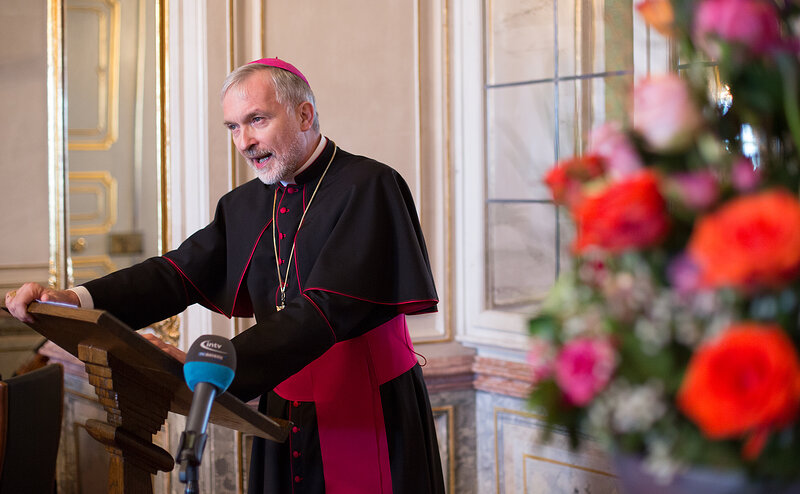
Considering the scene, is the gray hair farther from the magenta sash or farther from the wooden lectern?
the wooden lectern

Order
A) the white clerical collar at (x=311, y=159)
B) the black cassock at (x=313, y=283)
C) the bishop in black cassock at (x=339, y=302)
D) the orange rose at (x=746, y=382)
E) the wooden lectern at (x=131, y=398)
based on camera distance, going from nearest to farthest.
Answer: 1. the orange rose at (x=746, y=382)
2. the wooden lectern at (x=131, y=398)
3. the black cassock at (x=313, y=283)
4. the bishop in black cassock at (x=339, y=302)
5. the white clerical collar at (x=311, y=159)

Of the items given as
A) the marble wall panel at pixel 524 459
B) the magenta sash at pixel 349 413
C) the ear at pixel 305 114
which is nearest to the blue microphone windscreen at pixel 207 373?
the magenta sash at pixel 349 413

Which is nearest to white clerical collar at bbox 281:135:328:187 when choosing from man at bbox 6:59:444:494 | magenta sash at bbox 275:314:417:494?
man at bbox 6:59:444:494

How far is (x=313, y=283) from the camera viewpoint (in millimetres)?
2270

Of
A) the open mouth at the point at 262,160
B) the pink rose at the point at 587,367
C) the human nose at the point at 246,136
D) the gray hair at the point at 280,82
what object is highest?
the gray hair at the point at 280,82

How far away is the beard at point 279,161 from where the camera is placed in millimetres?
2496

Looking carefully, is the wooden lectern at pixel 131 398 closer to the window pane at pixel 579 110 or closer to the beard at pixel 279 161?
the beard at pixel 279 161

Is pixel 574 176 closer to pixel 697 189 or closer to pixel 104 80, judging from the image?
pixel 697 189

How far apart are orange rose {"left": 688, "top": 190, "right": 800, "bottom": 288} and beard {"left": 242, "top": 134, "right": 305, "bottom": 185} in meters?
1.91

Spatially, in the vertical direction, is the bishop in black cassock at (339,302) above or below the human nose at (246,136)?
below

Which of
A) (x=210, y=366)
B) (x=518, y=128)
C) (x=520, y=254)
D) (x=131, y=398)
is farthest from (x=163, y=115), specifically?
(x=210, y=366)

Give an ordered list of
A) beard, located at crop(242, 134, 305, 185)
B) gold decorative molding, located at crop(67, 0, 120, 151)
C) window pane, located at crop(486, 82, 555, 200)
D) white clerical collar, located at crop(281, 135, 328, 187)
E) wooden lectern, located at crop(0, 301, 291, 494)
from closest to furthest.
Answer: wooden lectern, located at crop(0, 301, 291, 494)
beard, located at crop(242, 134, 305, 185)
white clerical collar, located at crop(281, 135, 328, 187)
window pane, located at crop(486, 82, 555, 200)
gold decorative molding, located at crop(67, 0, 120, 151)

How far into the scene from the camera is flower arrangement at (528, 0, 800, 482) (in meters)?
0.69

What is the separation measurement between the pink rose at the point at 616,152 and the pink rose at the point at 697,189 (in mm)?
56
